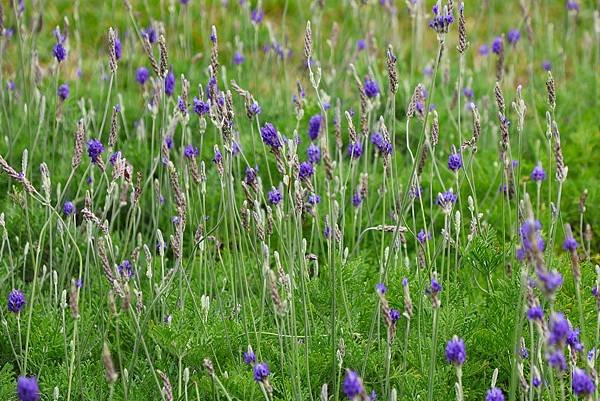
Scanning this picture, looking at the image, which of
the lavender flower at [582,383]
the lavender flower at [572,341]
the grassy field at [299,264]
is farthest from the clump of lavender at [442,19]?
the lavender flower at [582,383]

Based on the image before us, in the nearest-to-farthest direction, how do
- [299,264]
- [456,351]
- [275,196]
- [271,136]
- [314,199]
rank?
[456,351], [314,199], [271,136], [275,196], [299,264]

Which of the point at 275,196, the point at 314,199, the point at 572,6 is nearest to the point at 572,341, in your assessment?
the point at 314,199

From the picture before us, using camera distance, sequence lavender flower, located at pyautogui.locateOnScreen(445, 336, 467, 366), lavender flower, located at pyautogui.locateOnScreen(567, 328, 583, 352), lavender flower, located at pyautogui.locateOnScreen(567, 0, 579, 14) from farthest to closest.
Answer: lavender flower, located at pyautogui.locateOnScreen(567, 0, 579, 14)
lavender flower, located at pyautogui.locateOnScreen(567, 328, 583, 352)
lavender flower, located at pyautogui.locateOnScreen(445, 336, 467, 366)

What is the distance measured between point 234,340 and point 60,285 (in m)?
0.55

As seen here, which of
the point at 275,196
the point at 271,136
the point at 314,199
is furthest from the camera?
the point at 275,196

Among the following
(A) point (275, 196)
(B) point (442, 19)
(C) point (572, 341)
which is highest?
(B) point (442, 19)

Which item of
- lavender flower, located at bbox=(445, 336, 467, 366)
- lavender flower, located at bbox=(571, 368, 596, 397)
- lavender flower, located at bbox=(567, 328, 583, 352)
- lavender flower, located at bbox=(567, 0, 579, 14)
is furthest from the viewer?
lavender flower, located at bbox=(567, 0, 579, 14)

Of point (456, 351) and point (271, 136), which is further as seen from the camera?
point (271, 136)

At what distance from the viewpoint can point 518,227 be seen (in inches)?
89.5

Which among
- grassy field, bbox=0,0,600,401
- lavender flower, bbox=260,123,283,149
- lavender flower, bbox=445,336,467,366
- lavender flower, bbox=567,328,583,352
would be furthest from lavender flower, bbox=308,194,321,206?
lavender flower, bbox=567,328,583,352

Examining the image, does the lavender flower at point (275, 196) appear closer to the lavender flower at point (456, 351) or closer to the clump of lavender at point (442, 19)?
the clump of lavender at point (442, 19)

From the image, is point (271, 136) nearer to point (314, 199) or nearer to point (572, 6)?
point (314, 199)

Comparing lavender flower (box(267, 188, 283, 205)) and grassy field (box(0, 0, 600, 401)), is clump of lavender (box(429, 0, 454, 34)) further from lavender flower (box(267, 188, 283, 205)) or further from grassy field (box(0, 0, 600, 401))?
lavender flower (box(267, 188, 283, 205))

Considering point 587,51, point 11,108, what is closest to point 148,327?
point 11,108
